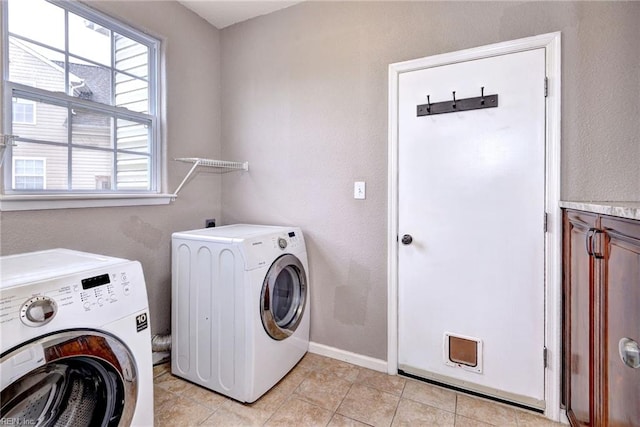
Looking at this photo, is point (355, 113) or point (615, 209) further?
point (355, 113)

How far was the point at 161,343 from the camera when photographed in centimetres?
198

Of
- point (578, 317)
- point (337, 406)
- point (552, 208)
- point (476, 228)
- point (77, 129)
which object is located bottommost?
point (337, 406)

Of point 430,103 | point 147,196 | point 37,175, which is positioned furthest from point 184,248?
point 430,103

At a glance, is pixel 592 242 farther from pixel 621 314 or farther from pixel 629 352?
pixel 629 352

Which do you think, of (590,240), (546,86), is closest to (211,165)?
(546,86)

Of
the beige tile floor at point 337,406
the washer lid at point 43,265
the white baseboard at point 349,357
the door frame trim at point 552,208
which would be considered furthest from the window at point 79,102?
the door frame trim at point 552,208

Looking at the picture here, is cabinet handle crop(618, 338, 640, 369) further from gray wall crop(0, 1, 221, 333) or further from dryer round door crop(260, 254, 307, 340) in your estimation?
gray wall crop(0, 1, 221, 333)

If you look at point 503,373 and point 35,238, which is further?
point 503,373

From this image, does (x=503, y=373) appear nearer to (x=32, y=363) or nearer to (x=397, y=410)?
(x=397, y=410)

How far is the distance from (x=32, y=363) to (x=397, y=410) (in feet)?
5.01

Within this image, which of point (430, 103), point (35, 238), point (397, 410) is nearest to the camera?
point (35, 238)

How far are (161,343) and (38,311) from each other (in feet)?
4.13

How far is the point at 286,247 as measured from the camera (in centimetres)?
189

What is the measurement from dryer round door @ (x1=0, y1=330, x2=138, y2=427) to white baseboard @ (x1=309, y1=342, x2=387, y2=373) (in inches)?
50.0
